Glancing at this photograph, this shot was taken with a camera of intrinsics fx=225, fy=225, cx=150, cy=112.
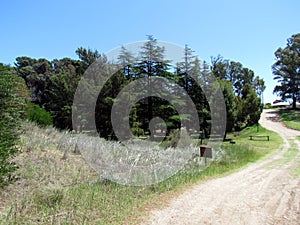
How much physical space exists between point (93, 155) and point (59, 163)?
3.88ft

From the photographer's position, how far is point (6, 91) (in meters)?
4.76

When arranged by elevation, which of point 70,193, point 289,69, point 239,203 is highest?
point 289,69

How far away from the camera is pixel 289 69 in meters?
33.6

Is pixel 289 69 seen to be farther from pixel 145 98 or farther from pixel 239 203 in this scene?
pixel 239 203

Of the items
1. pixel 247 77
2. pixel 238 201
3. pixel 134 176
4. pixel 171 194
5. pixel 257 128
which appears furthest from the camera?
pixel 247 77

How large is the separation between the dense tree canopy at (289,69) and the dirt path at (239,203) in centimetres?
3293

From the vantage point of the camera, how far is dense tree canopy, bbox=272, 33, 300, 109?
3347 cm

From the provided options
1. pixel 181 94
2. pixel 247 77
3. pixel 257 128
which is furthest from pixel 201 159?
pixel 247 77

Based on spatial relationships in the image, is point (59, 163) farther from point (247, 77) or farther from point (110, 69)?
point (247, 77)

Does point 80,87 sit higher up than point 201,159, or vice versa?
point 80,87

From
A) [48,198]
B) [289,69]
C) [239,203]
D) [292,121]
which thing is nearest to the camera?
[48,198]

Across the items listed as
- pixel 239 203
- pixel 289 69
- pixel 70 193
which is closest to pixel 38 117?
pixel 70 193

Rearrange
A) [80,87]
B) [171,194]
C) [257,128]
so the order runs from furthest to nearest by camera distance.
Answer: [257,128], [80,87], [171,194]

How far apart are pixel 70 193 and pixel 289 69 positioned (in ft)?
123
